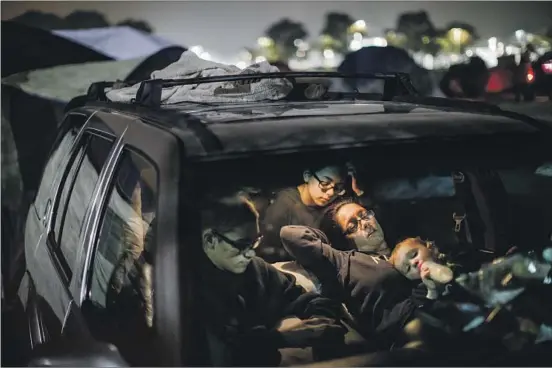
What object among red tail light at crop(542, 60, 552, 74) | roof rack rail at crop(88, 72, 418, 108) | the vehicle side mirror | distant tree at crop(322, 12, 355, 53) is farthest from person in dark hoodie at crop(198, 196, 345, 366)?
red tail light at crop(542, 60, 552, 74)

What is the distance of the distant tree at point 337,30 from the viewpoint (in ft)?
5.47

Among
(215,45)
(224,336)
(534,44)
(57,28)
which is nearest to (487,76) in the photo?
(534,44)

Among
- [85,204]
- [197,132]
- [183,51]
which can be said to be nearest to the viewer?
[197,132]

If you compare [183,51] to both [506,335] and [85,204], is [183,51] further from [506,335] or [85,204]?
[506,335]

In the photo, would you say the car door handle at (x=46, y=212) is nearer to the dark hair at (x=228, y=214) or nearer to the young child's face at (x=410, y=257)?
the dark hair at (x=228, y=214)

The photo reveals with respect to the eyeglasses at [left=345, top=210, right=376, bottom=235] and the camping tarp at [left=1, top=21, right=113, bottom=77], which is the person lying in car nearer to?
the eyeglasses at [left=345, top=210, right=376, bottom=235]

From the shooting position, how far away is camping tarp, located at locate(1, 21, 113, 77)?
5.30 ft

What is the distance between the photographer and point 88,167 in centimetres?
138

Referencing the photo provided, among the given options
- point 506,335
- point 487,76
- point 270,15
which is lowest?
point 506,335

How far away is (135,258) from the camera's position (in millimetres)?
1233

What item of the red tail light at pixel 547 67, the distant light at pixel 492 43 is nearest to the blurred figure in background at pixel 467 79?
the distant light at pixel 492 43

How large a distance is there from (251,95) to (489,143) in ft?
1.72

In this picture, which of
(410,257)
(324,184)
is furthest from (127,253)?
(410,257)

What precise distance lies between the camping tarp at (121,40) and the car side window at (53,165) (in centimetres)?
21
